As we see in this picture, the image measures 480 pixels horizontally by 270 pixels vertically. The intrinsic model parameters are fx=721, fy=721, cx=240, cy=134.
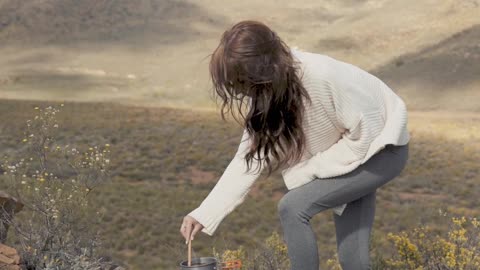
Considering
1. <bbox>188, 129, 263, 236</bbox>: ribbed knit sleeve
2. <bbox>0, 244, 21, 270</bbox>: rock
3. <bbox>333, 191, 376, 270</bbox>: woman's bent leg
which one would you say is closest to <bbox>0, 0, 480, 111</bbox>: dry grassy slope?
<bbox>0, 244, 21, 270</bbox>: rock

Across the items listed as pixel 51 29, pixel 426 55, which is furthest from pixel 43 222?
pixel 51 29

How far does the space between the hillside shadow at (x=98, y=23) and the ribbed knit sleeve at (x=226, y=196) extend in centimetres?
6156

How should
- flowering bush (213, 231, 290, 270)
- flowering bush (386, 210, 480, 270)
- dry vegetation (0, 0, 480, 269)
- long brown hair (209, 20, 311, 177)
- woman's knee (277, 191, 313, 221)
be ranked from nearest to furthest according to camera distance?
long brown hair (209, 20, 311, 177)
woman's knee (277, 191, 313, 221)
flowering bush (386, 210, 480, 270)
flowering bush (213, 231, 290, 270)
dry vegetation (0, 0, 480, 269)

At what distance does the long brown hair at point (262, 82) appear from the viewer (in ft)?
7.50

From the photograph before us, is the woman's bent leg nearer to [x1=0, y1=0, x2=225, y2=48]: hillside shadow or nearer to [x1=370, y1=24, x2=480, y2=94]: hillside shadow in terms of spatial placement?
[x1=370, y1=24, x2=480, y2=94]: hillside shadow

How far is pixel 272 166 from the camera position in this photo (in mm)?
2771

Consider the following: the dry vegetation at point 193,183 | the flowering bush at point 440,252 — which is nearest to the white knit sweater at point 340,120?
the flowering bush at point 440,252

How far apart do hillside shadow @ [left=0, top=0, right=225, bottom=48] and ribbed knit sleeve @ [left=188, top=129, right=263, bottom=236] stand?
2423 inches

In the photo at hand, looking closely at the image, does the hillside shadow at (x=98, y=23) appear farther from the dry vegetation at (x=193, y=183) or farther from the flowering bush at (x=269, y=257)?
the flowering bush at (x=269, y=257)

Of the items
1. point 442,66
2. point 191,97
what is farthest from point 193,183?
point 191,97

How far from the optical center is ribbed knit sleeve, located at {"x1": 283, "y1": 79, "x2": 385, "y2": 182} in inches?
98.2

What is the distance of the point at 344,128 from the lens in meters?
2.60

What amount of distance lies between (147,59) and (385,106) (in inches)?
2303

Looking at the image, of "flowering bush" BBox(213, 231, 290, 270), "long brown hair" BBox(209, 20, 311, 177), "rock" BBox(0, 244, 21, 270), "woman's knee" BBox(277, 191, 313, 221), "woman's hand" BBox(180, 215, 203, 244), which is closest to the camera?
"long brown hair" BBox(209, 20, 311, 177)
